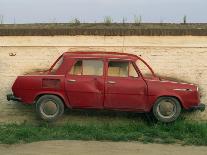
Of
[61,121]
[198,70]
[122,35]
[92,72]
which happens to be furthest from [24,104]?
[198,70]

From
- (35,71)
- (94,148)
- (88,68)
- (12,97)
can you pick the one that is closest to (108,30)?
(88,68)

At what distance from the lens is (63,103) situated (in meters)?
12.9

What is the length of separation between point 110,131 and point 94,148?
4.63 feet

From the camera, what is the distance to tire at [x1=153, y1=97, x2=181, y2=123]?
41.7 feet

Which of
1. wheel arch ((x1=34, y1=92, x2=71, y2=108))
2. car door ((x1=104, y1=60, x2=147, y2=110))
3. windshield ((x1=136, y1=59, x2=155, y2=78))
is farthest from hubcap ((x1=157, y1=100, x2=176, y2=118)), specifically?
wheel arch ((x1=34, y1=92, x2=71, y2=108))

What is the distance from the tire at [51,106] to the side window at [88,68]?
0.72 meters

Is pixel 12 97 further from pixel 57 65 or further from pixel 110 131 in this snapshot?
pixel 110 131

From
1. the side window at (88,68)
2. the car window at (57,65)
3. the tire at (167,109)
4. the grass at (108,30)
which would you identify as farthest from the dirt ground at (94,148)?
the grass at (108,30)

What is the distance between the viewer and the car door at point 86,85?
12742 mm

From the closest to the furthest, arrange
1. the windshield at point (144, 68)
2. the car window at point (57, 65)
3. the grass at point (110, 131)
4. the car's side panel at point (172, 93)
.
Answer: the grass at point (110, 131)
the car's side panel at point (172, 93)
the car window at point (57, 65)
the windshield at point (144, 68)

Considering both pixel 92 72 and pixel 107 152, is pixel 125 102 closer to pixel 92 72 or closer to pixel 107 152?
pixel 92 72

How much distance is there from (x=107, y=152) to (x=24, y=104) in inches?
135

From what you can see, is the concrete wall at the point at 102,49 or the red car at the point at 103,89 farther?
the concrete wall at the point at 102,49

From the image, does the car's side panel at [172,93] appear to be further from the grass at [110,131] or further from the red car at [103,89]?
the grass at [110,131]
